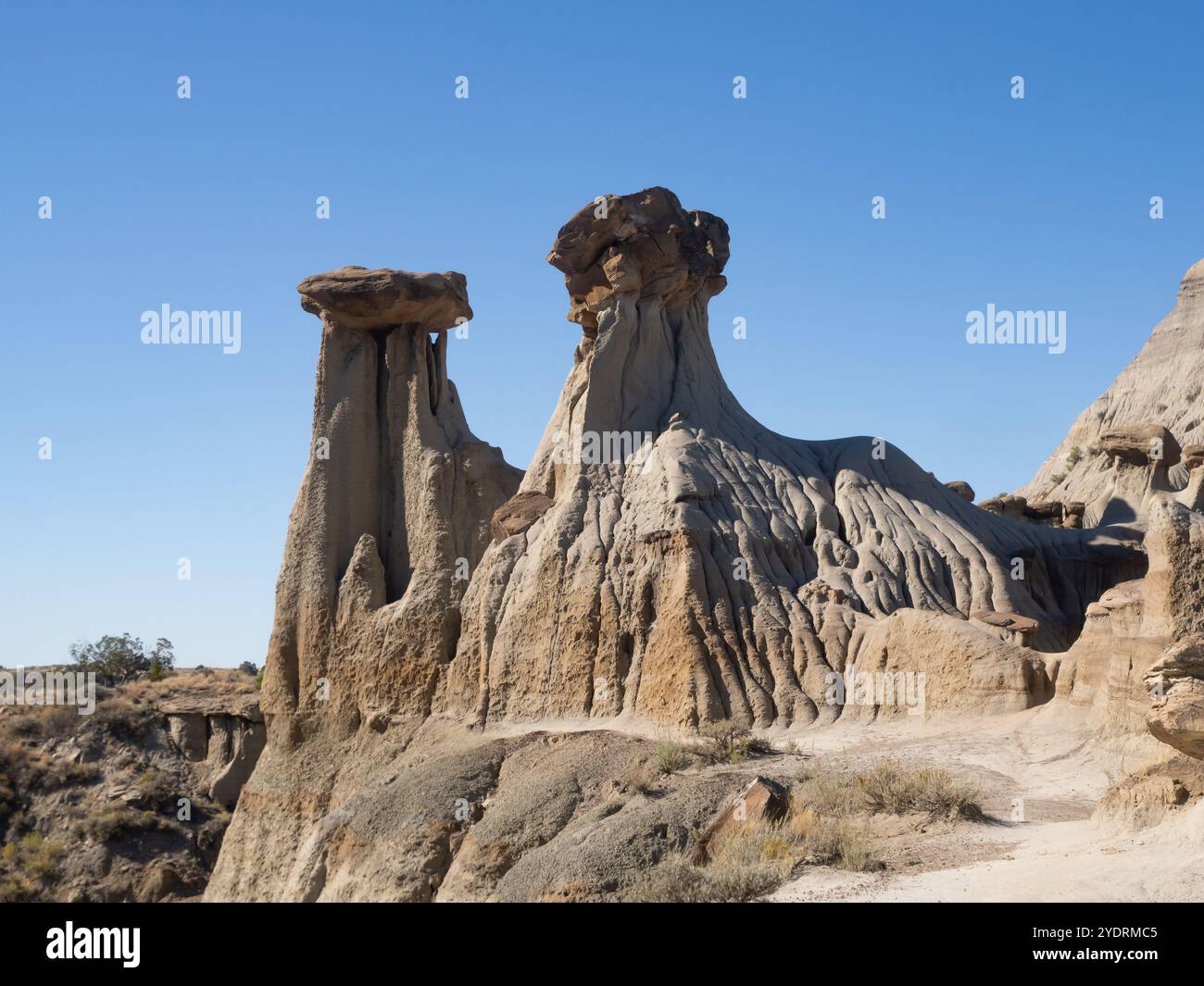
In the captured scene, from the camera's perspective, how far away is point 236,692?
45500 mm

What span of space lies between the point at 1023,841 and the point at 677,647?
991 centimetres

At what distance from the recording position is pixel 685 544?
77.3ft

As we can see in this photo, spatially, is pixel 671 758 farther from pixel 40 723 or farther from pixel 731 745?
pixel 40 723

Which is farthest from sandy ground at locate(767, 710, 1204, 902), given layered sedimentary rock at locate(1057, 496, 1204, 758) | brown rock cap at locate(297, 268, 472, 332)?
brown rock cap at locate(297, 268, 472, 332)

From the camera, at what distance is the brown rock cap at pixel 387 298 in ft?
97.7

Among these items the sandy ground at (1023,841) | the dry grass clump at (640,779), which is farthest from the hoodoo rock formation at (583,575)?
the sandy ground at (1023,841)

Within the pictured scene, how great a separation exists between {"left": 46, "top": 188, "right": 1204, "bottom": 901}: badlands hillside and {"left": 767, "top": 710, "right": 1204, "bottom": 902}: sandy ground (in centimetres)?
6

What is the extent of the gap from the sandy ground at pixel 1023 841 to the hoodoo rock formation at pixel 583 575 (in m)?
A: 1.69

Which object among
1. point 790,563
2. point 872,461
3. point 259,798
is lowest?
point 259,798

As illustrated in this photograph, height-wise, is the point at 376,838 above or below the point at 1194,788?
below

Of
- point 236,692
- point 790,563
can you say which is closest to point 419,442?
point 790,563
